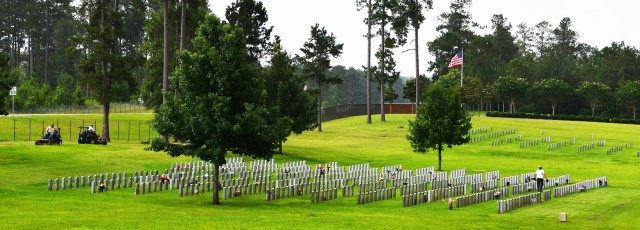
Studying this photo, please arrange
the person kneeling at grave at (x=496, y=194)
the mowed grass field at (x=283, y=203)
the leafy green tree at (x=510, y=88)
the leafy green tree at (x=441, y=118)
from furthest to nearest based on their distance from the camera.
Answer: the leafy green tree at (x=510, y=88) → the leafy green tree at (x=441, y=118) → the person kneeling at grave at (x=496, y=194) → the mowed grass field at (x=283, y=203)

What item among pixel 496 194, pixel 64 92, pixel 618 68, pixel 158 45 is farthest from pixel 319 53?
pixel 618 68

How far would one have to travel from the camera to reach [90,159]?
5612cm

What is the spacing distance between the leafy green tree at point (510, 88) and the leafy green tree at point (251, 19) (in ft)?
243

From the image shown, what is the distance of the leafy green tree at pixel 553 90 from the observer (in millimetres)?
154250

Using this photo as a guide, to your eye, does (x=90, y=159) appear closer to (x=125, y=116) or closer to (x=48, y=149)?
(x=48, y=149)

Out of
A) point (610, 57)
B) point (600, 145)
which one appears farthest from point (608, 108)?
point (600, 145)

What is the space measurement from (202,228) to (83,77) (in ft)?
152

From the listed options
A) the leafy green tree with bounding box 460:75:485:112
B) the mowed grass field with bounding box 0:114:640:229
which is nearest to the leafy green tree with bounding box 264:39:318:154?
the mowed grass field with bounding box 0:114:640:229

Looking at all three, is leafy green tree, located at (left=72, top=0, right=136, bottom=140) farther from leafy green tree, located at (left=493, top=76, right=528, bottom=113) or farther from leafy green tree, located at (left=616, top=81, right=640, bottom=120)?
leafy green tree, located at (left=616, top=81, right=640, bottom=120)

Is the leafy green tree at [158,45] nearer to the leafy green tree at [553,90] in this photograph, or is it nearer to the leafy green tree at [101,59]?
the leafy green tree at [101,59]

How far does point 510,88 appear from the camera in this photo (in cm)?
15262

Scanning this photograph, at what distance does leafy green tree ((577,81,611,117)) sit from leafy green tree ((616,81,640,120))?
8.83ft

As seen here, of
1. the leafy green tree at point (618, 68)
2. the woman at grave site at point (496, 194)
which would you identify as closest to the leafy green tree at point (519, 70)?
the leafy green tree at point (618, 68)

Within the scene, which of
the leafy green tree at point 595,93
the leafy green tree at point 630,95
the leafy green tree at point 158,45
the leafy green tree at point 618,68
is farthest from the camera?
the leafy green tree at point 618,68
